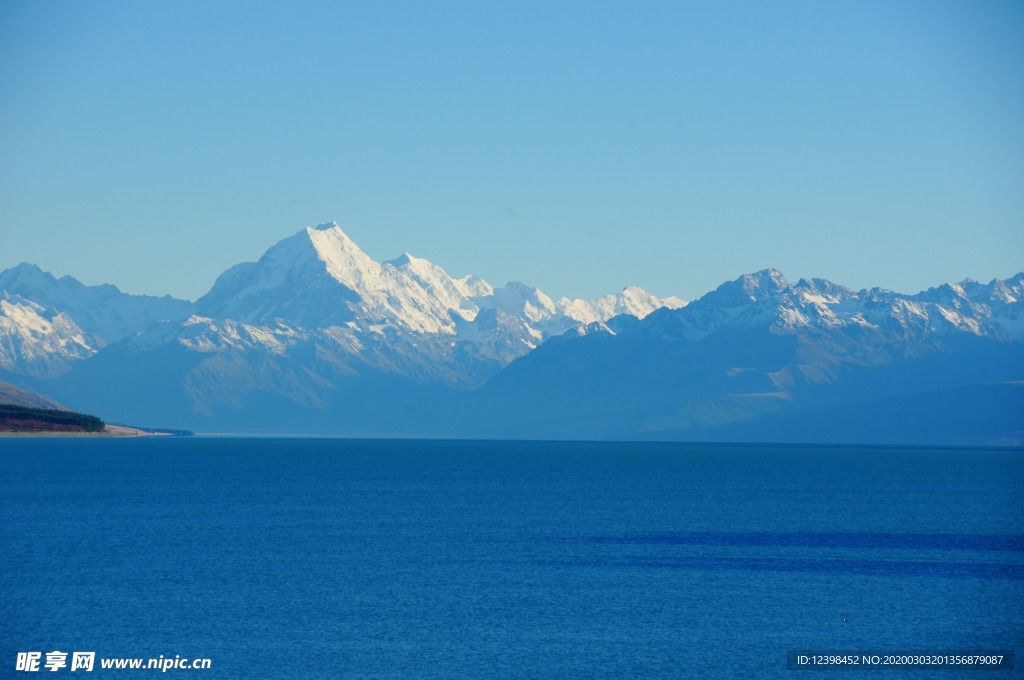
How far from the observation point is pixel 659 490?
197375 mm

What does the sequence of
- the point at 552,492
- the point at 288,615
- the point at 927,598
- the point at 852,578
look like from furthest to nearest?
the point at 552,492
the point at 852,578
the point at 927,598
the point at 288,615

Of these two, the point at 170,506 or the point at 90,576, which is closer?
the point at 90,576

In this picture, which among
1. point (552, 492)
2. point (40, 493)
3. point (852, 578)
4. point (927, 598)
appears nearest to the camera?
point (927, 598)

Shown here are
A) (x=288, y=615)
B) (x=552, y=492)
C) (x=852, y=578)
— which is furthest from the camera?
(x=552, y=492)

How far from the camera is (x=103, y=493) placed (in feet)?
573

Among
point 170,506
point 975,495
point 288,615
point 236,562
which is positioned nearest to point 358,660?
point 288,615

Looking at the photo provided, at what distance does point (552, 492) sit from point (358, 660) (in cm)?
12351

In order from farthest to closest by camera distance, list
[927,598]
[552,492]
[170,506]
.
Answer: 1. [552,492]
2. [170,506]
3. [927,598]

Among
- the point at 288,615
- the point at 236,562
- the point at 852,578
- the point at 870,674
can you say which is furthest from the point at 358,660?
the point at 852,578

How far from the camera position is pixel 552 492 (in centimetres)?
19238

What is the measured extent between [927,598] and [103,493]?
11830cm

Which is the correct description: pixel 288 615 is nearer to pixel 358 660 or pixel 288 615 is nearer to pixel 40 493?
pixel 358 660

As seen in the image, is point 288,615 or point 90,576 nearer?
point 288,615

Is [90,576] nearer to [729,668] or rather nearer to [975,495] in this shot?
[729,668]
